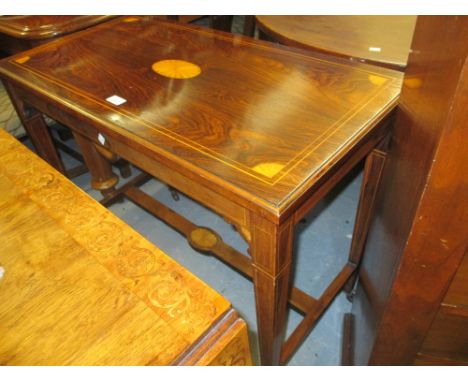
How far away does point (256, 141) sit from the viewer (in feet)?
2.43

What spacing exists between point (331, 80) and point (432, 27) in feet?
1.37

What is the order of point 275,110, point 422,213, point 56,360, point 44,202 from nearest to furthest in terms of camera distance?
point 56,360, point 422,213, point 44,202, point 275,110

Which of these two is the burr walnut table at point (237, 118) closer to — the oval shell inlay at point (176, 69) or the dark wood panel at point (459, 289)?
the oval shell inlay at point (176, 69)

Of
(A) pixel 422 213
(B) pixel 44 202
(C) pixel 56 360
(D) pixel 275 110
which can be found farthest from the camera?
(D) pixel 275 110

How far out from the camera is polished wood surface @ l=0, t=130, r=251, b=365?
17.7 inches

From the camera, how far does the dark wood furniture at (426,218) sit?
46 centimetres

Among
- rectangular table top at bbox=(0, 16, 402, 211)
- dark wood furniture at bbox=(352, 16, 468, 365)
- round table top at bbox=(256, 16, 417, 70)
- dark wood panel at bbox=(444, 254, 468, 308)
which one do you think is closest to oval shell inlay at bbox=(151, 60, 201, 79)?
rectangular table top at bbox=(0, 16, 402, 211)

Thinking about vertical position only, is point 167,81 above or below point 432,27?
Result: below

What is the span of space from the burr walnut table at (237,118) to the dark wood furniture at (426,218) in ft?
0.45

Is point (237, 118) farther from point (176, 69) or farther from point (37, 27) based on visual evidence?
point (37, 27)

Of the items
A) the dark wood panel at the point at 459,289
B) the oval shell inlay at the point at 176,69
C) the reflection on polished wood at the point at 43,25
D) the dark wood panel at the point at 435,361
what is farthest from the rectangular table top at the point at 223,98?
→ the dark wood panel at the point at 435,361

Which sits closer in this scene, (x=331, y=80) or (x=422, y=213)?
(x=422, y=213)

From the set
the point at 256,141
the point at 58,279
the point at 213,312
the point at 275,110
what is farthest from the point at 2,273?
the point at 275,110

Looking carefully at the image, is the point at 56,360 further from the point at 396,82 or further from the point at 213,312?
the point at 396,82
